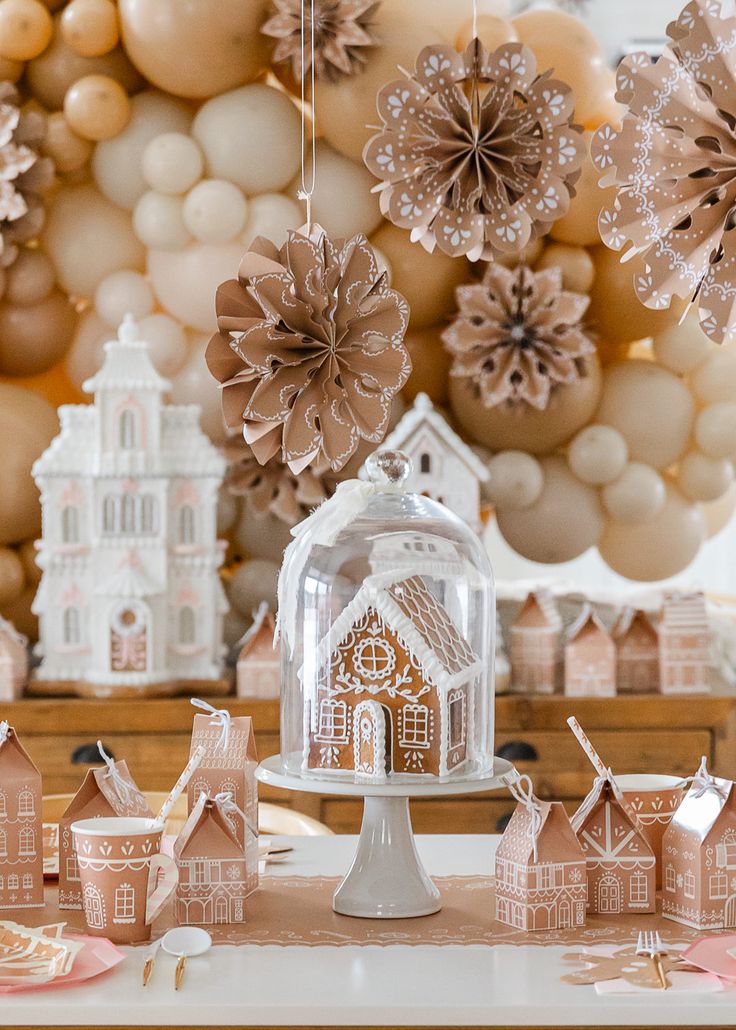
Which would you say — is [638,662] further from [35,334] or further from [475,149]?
[475,149]

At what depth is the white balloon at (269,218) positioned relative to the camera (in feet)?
9.25

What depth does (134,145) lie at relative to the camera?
2.87 meters

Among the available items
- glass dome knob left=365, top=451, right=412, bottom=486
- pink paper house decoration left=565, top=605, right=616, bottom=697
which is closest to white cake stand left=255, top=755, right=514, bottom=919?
glass dome knob left=365, top=451, right=412, bottom=486

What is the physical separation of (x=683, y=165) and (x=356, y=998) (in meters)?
0.83

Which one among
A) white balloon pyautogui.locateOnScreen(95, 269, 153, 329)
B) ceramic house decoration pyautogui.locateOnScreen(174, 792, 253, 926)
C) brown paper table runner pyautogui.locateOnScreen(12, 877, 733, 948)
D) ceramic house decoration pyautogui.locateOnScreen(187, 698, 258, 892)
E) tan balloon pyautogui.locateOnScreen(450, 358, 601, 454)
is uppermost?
white balloon pyautogui.locateOnScreen(95, 269, 153, 329)

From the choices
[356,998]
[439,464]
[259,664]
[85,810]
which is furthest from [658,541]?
[356,998]

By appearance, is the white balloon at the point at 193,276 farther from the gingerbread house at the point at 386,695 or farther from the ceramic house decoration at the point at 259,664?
the gingerbread house at the point at 386,695

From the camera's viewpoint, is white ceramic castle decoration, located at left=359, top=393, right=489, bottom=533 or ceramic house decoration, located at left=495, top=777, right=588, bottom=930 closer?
ceramic house decoration, located at left=495, top=777, right=588, bottom=930

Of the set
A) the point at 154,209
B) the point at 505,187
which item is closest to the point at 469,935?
the point at 505,187

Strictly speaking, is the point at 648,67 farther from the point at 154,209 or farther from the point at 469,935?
the point at 154,209

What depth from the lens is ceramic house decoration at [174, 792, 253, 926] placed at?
1.33 m

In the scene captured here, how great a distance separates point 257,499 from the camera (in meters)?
2.88

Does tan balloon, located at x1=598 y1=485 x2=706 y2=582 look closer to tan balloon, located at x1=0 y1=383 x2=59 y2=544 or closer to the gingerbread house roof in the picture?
tan balloon, located at x1=0 y1=383 x2=59 y2=544

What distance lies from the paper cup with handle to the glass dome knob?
452mm
